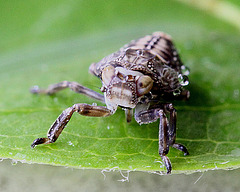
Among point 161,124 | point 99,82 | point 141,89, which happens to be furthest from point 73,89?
point 161,124

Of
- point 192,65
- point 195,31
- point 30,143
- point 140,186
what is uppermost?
point 195,31

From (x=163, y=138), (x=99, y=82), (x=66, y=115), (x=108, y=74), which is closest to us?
(x=163, y=138)

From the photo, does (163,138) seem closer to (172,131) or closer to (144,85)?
(172,131)

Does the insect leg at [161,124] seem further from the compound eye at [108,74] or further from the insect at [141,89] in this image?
the compound eye at [108,74]

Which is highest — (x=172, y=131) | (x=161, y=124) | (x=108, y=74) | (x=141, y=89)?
(x=108, y=74)

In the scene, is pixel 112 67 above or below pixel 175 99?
above

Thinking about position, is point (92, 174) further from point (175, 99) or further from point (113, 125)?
point (175, 99)

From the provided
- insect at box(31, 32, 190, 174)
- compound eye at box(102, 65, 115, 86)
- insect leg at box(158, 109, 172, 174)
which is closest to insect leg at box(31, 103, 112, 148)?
insect at box(31, 32, 190, 174)

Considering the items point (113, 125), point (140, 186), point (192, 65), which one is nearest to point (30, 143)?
point (113, 125)
